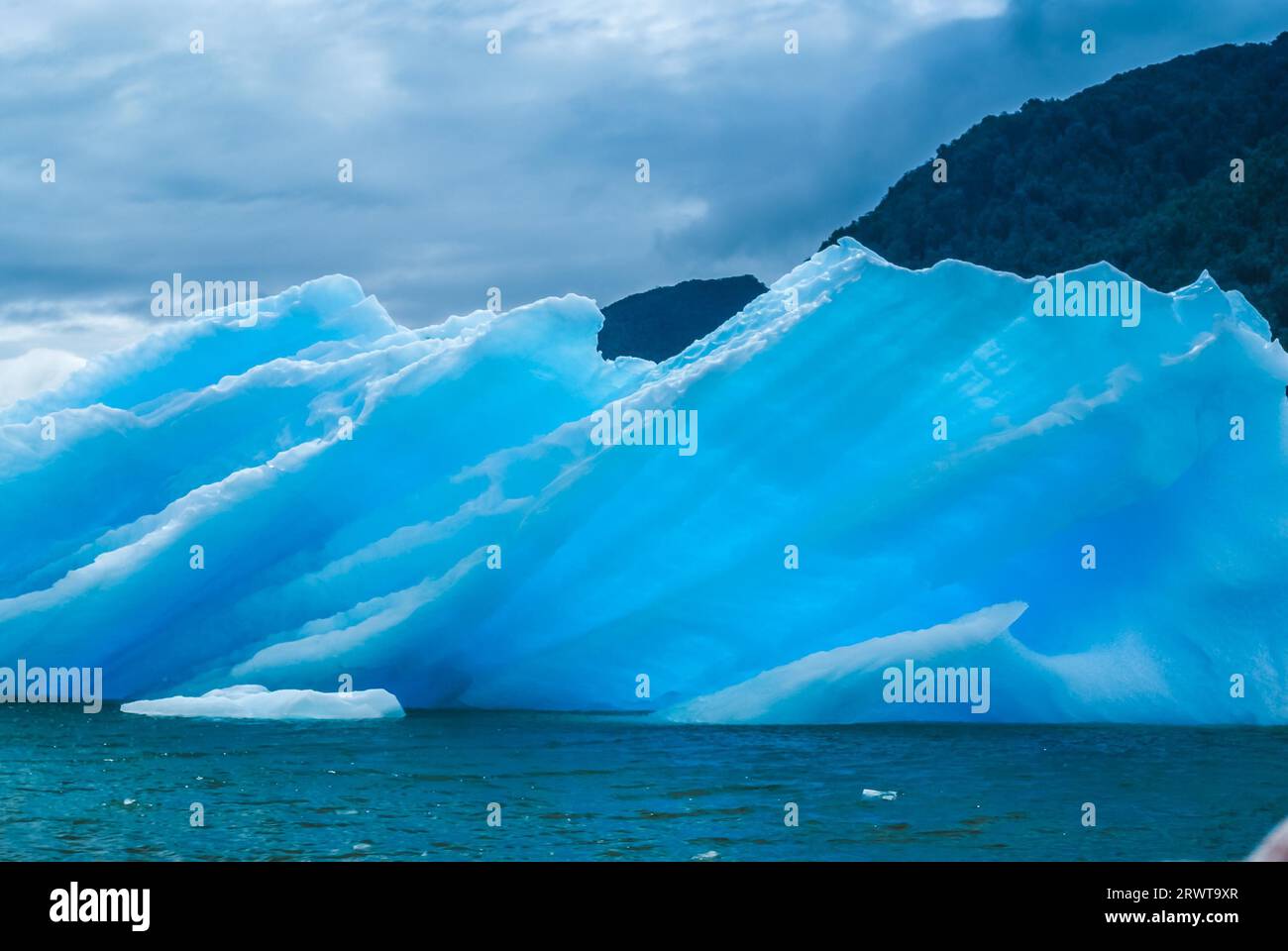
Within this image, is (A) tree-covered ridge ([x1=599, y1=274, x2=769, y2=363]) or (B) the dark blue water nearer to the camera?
(B) the dark blue water

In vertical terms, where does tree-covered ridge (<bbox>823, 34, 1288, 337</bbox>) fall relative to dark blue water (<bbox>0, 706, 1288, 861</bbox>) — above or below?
above

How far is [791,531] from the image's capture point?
47.2 ft

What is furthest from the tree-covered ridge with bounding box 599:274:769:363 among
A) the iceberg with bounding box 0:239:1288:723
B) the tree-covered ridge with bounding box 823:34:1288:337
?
the iceberg with bounding box 0:239:1288:723

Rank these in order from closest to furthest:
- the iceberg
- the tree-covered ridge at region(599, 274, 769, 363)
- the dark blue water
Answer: the dark blue water
the iceberg
the tree-covered ridge at region(599, 274, 769, 363)

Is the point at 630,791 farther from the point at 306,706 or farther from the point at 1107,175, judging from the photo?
→ the point at 1107,175

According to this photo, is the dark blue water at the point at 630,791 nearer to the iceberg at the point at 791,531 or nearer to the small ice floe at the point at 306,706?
the small ice floe at the point at 306,706

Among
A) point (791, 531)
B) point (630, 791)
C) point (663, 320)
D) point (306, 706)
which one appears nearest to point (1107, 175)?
point (663, 320)

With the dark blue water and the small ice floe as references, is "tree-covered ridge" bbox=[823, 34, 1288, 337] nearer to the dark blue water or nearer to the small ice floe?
the small ice floe

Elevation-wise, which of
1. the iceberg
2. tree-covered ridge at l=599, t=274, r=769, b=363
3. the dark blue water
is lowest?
the dark blue water

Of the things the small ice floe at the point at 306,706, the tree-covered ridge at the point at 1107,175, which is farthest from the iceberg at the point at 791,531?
the tree-covered ridge at the point at 1107,175

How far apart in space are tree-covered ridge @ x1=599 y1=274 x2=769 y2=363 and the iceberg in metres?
69.5

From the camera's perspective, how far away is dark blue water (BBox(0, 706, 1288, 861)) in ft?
27.0

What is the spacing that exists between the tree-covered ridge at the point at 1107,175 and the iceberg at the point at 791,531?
4612 centimetres

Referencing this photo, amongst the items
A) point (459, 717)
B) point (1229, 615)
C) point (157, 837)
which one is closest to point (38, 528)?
point (459, 717)
